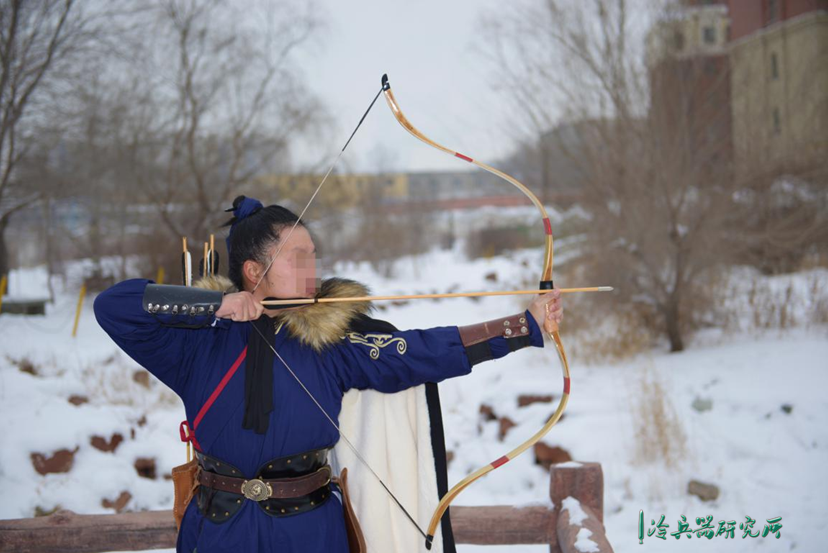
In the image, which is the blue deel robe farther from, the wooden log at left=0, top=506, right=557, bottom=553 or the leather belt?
the wooden log at left=0, top=506, right=557, bottom=553

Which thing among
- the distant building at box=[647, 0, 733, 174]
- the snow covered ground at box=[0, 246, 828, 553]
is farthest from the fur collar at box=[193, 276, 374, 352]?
the distant building at box=[647, 0, 733, 174]

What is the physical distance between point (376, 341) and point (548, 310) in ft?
1.57

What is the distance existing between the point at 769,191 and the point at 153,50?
7.83 m

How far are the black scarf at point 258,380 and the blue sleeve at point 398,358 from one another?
193 millimetres


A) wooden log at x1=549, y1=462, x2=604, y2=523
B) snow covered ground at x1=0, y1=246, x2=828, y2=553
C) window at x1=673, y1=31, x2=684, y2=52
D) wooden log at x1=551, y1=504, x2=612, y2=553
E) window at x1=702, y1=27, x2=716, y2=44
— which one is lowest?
snow covered ground at x1=0, y1=246, x2=828, y2=553

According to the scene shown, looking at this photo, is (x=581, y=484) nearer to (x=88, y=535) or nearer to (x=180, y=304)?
(x=180, y=304)

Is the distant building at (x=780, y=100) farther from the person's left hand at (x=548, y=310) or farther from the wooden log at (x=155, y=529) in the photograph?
the person's left hand at (x=548, y=310)

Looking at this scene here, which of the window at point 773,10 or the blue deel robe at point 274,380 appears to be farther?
the window at point 773,10

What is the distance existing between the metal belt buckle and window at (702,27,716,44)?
20.2 ft

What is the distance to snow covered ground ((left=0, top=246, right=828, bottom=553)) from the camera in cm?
372

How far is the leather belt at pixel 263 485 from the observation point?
5.16ft

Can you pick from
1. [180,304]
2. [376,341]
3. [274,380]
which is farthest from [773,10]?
[180,304]

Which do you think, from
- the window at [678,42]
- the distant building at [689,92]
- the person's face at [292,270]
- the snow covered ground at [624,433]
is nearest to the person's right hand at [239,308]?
the person's face at [292,270]

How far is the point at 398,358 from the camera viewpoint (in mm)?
1676
